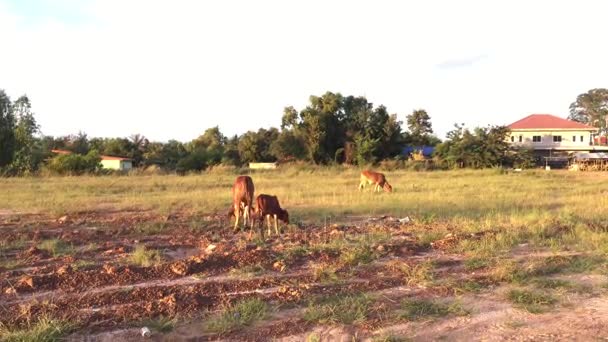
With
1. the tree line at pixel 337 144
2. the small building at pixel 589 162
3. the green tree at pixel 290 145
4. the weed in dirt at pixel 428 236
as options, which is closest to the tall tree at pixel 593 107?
the small building at pixel 589 162

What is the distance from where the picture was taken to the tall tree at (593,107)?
87.2 m

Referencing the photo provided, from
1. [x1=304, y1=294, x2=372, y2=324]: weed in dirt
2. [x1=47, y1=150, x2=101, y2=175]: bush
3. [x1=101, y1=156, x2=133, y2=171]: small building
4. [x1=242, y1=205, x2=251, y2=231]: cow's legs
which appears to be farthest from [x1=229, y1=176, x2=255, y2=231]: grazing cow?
[x1=101, y1=156, x2=133, y2=171]: small building

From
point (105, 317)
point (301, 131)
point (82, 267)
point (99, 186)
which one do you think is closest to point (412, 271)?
point (105, 317)

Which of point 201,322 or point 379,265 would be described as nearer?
point 201,322

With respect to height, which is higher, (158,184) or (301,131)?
(301,131)

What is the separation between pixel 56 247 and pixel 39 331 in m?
4.46

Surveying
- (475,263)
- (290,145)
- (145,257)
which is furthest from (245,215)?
(290,145)

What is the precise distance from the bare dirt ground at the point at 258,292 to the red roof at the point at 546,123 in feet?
209

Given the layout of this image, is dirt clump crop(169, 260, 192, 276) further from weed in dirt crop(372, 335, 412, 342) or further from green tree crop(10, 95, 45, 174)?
green tree crop(10, 95, 45, 174)

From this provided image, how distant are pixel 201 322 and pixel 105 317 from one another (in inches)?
35.7

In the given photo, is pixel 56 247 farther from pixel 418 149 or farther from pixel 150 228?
→ pixel 418 149

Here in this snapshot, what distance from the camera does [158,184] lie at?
25.7 m

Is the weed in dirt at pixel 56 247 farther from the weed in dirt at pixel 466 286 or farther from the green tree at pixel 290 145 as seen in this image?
the green tree at pixel 290 145

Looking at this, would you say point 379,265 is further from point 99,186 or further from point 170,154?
point 170,154
